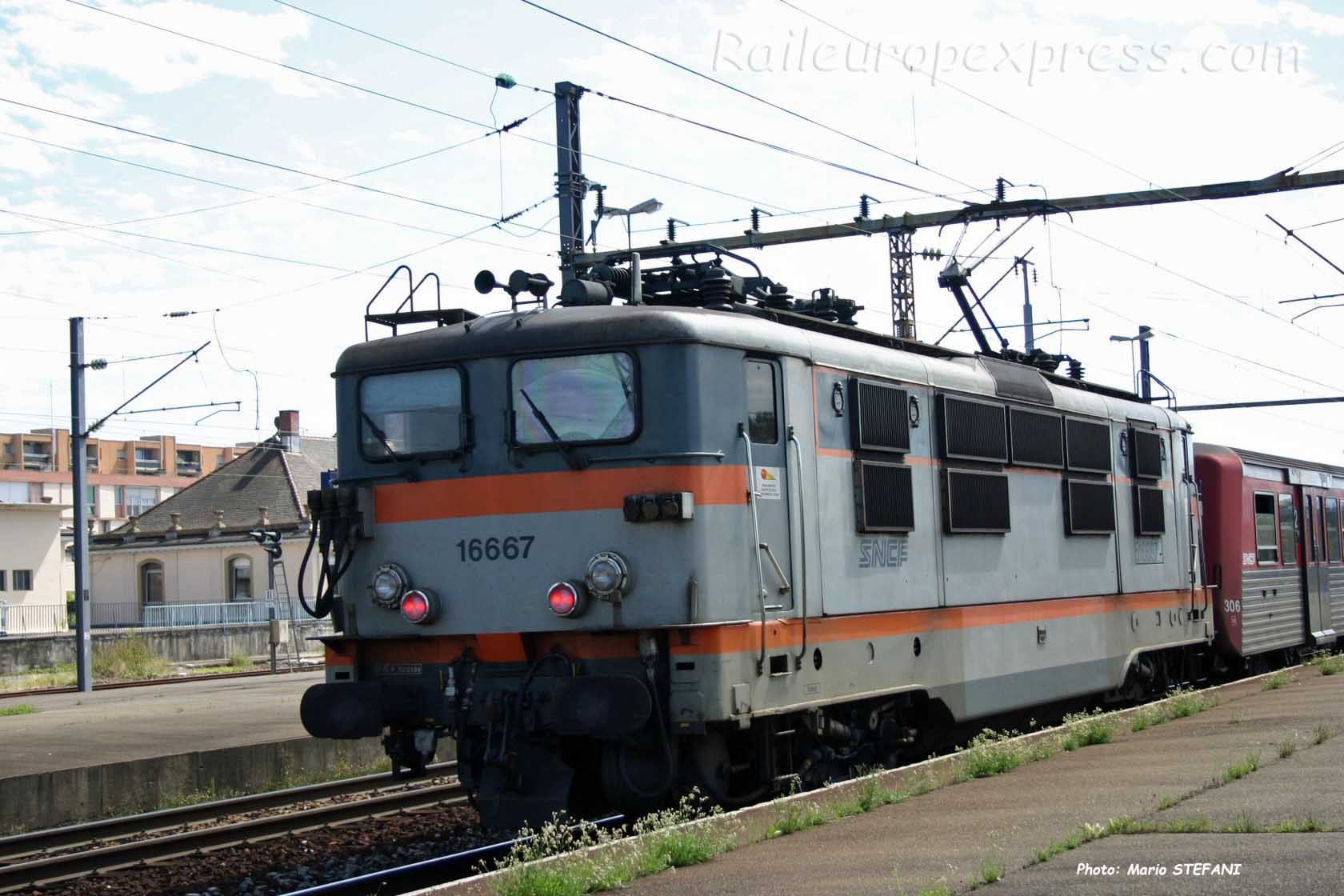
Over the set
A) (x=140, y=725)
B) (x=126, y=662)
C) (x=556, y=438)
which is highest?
(x=556, y=438)

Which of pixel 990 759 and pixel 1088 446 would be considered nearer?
pixel 990 759

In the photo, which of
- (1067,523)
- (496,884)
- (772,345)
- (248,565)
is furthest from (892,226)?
(248,565)

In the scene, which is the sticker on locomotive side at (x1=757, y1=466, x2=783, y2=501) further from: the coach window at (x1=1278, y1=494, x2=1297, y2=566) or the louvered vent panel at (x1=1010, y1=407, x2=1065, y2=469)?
the coach window at (x1=1278, y1=494, x2=1297, y2=566)

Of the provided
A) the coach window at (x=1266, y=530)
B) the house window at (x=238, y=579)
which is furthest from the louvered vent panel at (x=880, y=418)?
the house window at (x=238, y=579)

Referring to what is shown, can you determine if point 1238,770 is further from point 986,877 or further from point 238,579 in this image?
point 238,579

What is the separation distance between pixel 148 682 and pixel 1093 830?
27.0m

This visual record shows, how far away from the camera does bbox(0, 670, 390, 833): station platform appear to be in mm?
13172

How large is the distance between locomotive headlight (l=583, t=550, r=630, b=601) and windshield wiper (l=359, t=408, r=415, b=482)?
1634 mm

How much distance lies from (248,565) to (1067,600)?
47.8 meters

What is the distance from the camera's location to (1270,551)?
20.9m

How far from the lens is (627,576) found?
916 centimetres

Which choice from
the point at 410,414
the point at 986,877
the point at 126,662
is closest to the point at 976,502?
the point at 410,414

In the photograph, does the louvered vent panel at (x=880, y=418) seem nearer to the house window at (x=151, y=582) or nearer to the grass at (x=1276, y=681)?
the grass at (x=1276, y=681)

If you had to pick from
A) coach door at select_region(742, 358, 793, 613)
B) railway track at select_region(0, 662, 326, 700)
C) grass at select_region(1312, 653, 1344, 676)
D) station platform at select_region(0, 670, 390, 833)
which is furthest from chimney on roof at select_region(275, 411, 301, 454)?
coach door at select_region(742, 358, 793, 613)
